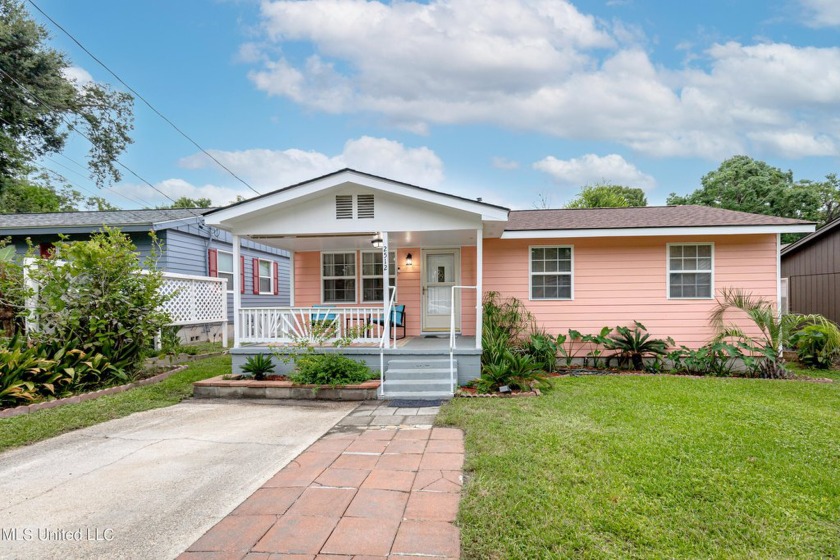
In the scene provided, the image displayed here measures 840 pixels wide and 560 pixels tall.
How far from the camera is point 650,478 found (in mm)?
3318

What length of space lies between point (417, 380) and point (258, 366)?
255cm

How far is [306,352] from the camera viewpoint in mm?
7172

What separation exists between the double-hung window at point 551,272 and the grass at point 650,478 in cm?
360

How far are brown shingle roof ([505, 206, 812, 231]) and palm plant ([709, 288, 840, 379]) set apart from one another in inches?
55.1

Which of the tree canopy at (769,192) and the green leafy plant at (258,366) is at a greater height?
the tree canopy at (769,192)

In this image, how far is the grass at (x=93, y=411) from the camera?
4633 mm

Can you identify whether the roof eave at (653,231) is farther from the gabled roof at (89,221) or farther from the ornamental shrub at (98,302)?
the gabled roof at (89,221)

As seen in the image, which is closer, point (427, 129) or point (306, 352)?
point (306, 352)

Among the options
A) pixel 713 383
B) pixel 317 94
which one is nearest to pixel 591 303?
pixel 713 383

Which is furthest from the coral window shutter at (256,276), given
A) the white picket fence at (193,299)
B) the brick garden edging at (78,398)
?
the brick garden edging at (78,398)

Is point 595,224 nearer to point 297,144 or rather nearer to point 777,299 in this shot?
point 777,299

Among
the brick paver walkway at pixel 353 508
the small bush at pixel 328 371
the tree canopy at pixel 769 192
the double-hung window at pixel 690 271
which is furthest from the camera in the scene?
the tree canopy at pixel 769 192

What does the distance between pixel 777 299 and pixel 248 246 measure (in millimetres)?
14429

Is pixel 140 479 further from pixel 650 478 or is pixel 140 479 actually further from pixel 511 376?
pixel 511 376
